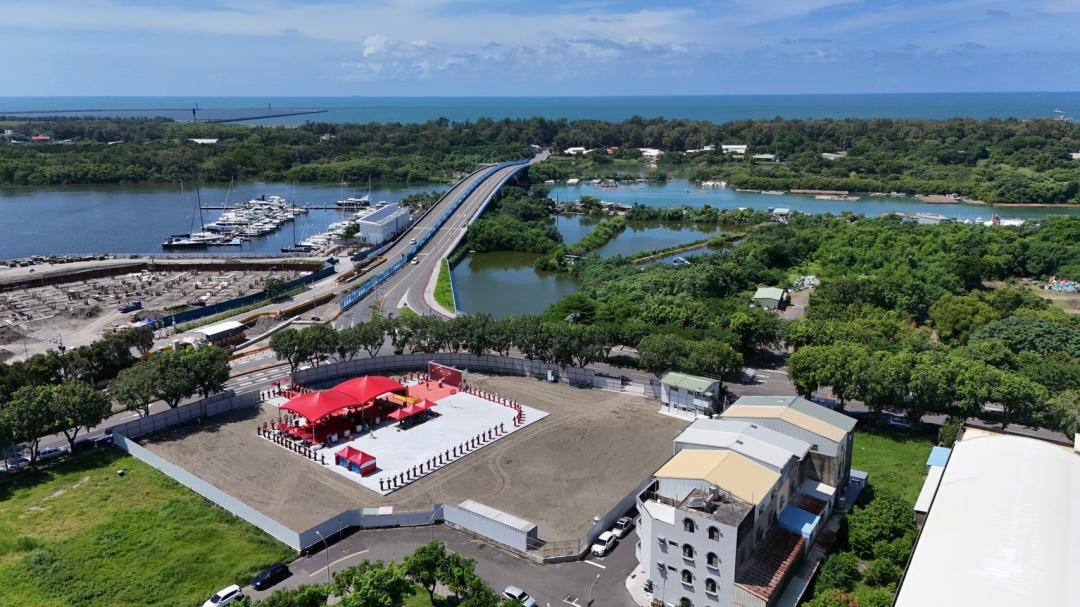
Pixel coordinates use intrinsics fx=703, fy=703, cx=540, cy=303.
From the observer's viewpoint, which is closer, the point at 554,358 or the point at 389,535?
the point at 389,535

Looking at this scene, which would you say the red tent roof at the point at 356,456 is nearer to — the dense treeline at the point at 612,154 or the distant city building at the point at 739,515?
the distant city building at the point at 739,515

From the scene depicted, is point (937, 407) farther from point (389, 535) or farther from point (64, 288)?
point (64, 288)

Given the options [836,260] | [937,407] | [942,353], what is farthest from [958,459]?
[836,260]

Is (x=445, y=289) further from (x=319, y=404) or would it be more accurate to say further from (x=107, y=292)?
(x=319, y=404)

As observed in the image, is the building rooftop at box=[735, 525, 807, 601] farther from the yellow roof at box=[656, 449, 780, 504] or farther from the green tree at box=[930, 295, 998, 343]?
the green tree at box=[930, 295, 998, 343]

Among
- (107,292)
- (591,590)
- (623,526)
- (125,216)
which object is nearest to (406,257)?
(107,292)
